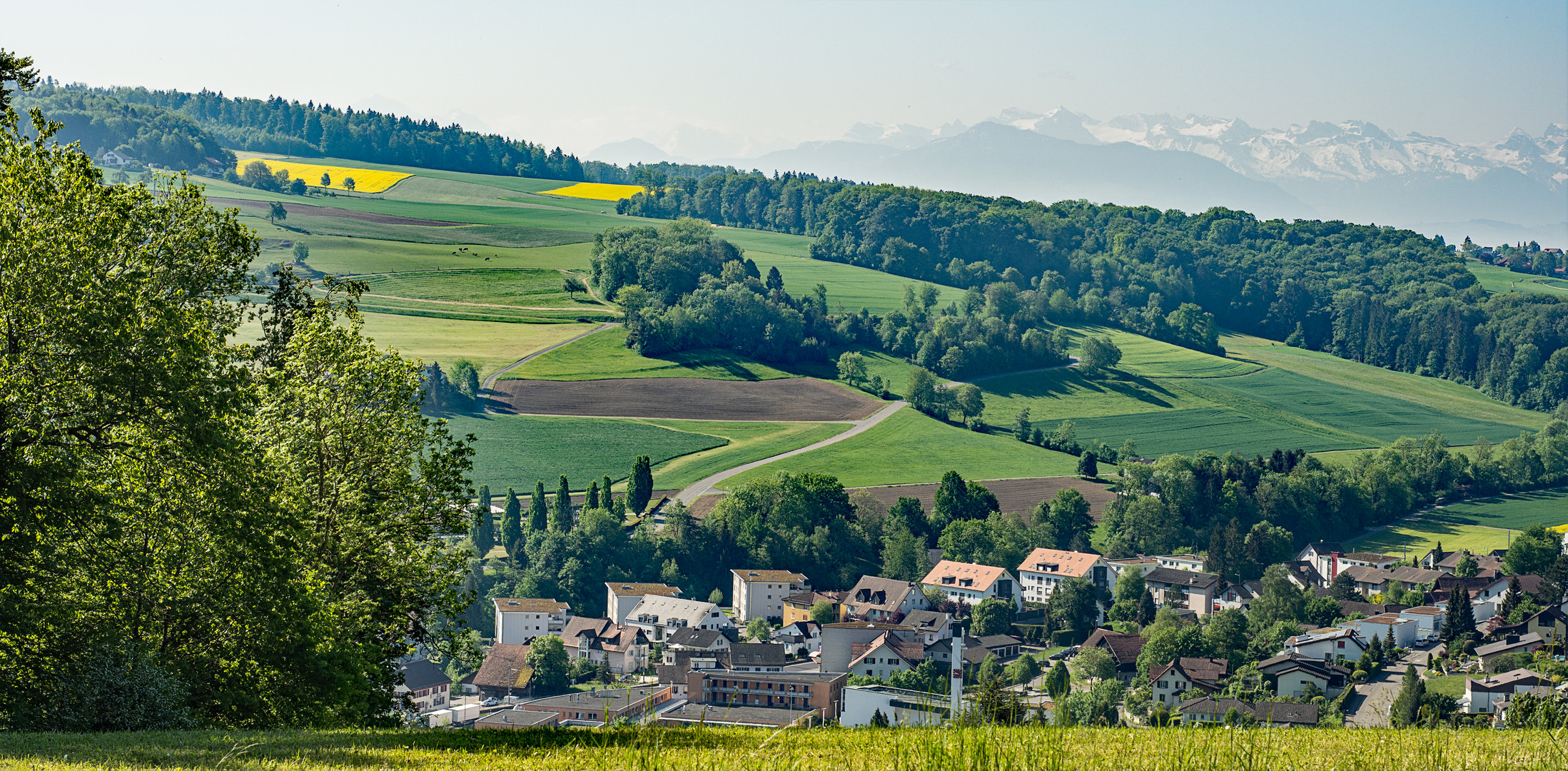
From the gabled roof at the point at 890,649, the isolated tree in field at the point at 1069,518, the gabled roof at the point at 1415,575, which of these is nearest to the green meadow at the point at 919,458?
the isolated tree in field at the point at 1069,518

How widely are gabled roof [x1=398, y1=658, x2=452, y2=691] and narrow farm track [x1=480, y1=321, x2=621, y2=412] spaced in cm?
3069

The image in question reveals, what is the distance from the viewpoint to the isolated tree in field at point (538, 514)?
245ft

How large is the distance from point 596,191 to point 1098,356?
93.2 meters

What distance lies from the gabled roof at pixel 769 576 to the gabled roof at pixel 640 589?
4.35m

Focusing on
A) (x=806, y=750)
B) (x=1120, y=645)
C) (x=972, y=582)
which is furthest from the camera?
(x=972, y=582)

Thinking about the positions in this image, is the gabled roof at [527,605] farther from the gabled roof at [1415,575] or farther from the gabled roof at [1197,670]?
the gabled roof at [1415,575]

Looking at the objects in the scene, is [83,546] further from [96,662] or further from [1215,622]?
[1215,622]

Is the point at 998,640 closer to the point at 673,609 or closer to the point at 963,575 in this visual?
the point at 963,575

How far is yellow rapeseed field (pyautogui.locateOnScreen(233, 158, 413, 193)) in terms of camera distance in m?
152

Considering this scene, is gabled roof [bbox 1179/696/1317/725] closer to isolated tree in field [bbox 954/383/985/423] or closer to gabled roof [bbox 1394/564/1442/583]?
gabled roof [bbox 1394/564/1442/583]

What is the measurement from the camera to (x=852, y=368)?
111 metres

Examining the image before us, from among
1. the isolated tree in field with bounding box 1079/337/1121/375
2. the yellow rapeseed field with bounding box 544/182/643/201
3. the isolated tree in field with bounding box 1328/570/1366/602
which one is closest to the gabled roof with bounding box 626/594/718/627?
the isolated tree in field with bounding box 1328/570/1366/602

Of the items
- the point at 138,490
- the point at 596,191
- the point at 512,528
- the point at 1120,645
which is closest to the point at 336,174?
the point at 596,191

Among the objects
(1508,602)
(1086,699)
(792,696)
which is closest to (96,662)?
(792,696)
